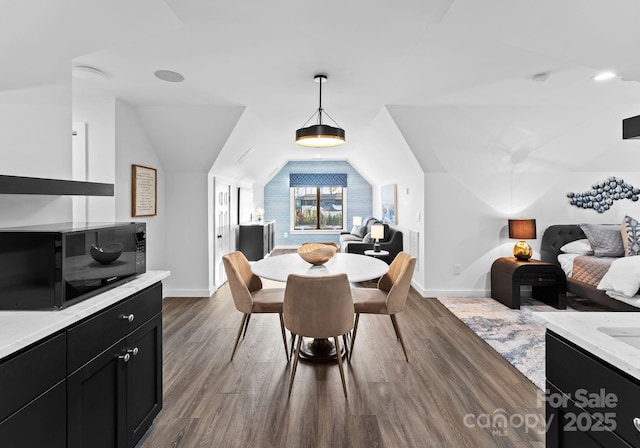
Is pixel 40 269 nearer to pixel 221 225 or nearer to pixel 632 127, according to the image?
pixel 632 127

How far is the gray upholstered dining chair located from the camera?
7.49 feet

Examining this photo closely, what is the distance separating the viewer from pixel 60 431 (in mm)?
1238

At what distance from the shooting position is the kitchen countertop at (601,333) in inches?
37.9

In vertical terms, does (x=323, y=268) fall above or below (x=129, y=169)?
below

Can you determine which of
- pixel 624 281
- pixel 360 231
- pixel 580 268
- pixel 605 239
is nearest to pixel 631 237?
pixel 605 239

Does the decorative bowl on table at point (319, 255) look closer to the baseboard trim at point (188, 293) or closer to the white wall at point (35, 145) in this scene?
the white wall at point (35, 145)

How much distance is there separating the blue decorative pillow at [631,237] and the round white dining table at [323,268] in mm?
3284

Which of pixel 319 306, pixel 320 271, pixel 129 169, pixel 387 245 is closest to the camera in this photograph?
pixel 319 306

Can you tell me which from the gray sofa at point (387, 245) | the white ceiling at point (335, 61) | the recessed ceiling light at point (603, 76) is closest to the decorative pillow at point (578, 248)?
the white ceiling at point (335, 61)

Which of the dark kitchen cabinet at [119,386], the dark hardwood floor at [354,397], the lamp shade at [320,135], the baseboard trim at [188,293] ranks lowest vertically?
the dark hardwood floor at [354,397]

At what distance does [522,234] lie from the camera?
4582 millimetres

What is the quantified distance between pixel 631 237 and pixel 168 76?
5.44m

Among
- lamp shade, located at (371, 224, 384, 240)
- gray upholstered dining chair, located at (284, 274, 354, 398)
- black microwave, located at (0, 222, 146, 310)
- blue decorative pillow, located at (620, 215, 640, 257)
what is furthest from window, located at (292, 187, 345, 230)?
black microwave, located at (0, 222, 146, 310)

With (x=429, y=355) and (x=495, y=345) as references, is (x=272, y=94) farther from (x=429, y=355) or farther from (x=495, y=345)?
(x=495, y=345)
